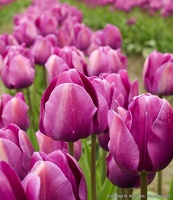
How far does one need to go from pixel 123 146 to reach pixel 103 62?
1.02 metres

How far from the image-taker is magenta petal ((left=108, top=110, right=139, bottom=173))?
887mm

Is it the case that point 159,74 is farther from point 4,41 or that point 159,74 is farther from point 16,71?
point 4,41

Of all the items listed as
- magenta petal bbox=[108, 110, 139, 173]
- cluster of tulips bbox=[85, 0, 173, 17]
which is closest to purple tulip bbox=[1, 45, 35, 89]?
magenta petal bbox=[108, 110, 139, 173]

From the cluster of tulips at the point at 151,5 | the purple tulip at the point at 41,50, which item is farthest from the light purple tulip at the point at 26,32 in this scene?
the cluster of tulips at the point at 151,5

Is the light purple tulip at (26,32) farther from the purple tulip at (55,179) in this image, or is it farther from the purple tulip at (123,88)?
the purple tulip at (55,179)

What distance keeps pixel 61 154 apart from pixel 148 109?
21 centimetres

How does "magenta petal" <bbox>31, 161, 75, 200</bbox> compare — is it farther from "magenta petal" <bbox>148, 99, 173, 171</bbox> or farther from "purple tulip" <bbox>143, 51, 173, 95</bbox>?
"purple tulip" <bbox>143, 51, 173, 95</bbox>

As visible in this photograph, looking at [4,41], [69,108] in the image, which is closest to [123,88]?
[69,108]

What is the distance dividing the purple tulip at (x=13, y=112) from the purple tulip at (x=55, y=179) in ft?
1.96

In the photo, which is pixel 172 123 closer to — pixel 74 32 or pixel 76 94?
pixel 76 94

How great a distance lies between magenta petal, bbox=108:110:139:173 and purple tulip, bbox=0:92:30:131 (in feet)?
1.79

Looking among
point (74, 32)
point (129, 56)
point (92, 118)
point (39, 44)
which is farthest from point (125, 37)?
point (92, 118)

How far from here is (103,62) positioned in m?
1.88

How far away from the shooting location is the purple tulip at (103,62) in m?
1.84
